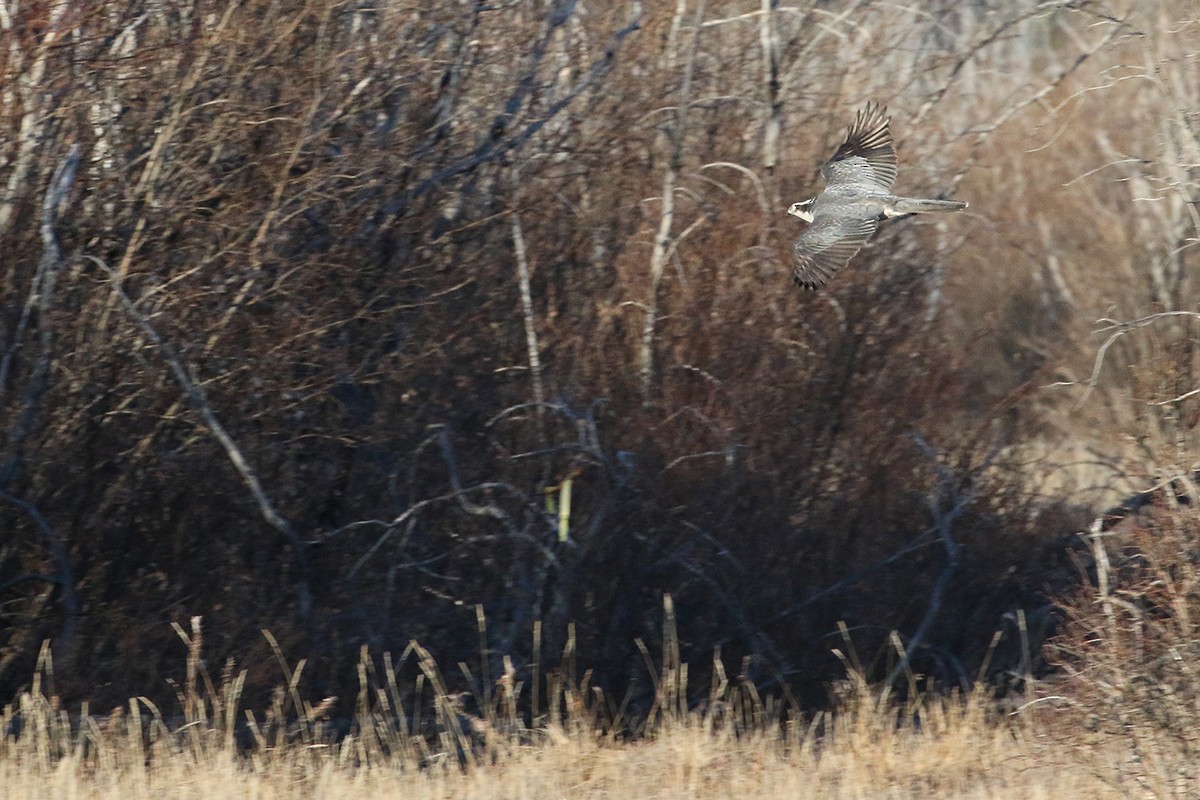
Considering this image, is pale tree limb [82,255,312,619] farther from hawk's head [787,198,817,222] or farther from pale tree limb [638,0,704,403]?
hawk's head [787,198,817,222]

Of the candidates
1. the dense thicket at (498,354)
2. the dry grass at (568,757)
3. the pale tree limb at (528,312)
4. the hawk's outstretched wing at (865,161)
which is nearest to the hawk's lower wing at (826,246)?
the hawk's outstretched wing at (865,161)

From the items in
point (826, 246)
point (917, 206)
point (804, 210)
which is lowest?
point (826, 246)

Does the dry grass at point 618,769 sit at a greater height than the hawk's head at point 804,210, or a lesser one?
lesser

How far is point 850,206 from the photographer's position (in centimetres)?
655

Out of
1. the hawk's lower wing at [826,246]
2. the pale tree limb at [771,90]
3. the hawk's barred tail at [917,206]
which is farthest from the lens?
the pale tree limb at [771,90]

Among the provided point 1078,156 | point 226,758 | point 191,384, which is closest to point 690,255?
point 191,384

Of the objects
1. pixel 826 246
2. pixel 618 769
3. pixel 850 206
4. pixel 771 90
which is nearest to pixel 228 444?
pixel 618 769

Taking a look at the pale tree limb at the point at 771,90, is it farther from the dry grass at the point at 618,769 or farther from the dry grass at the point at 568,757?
the dry grass at the point at 618,769

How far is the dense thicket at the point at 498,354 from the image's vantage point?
6824mm

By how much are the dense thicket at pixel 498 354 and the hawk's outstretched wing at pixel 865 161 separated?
48.2 inches

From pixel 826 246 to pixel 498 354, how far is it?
2599 mm

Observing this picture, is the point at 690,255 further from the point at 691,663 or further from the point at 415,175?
the point at 691,663

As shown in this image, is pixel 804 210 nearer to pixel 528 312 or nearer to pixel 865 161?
pixel 865 161

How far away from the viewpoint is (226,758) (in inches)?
211
